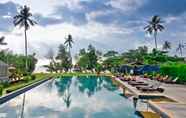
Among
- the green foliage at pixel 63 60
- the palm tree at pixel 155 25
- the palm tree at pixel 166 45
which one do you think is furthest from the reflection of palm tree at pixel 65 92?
the palm tree at pixel 166 45

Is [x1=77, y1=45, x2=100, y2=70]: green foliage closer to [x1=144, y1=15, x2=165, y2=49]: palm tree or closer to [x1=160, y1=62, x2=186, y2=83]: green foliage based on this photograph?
[x1=144, y1=15, x2=165, y2=49]: palm tree

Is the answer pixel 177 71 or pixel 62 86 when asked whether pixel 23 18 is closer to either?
pixel 62 86

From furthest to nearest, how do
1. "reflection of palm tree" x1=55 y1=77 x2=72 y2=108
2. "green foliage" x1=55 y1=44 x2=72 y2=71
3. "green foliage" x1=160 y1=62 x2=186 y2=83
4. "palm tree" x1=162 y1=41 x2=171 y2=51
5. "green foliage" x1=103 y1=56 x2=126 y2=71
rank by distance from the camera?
1. "palm tree" x1=162 y1=41 x2=171 y2=51
2. "green foliage" x1=103 y1=56 x2=126 y2=71
3. "green foliage" x1=55 y1=44 x2=72 y2=71
4. "green foliage" x1=160 y1=62 x2=186 y2=83
5. "reflection of palm tree" x1=55 y1=77 x2=72 y2=108

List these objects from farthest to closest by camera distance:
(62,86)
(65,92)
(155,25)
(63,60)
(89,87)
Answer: (63,60), (155,25), (62,86), (89,87), (65,92)

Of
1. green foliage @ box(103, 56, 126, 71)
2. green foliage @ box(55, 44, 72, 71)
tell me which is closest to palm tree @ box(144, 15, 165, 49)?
green foliage @ box(103, 56, 126, 71)

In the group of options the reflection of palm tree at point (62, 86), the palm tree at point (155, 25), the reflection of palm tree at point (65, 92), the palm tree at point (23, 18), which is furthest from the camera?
the palm tree at point (155, 25)

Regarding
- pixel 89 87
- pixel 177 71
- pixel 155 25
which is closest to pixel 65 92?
pixel 89 87

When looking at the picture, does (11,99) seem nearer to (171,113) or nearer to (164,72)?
(171,113)

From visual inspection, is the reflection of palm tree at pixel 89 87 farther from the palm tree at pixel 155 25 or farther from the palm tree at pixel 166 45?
the palm tree at pixel 166 45

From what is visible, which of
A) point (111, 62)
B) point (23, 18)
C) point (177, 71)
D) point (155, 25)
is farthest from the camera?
point (111, 62)

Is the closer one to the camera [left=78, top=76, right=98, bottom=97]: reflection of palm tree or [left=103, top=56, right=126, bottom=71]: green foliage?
[left=78, top=76, right=98, bottom=97]: reflection of palm tree

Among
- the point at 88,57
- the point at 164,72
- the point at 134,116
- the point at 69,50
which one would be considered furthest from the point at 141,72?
the point at 134,116

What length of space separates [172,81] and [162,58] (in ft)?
100

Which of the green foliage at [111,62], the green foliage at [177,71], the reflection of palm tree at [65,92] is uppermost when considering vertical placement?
the green foliage at [111,62]
